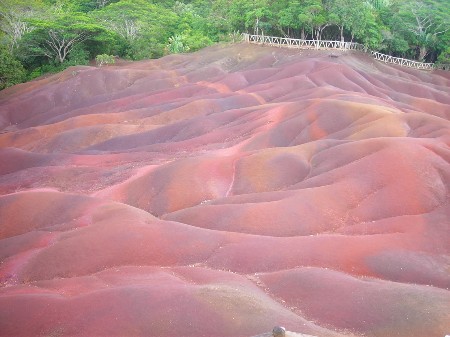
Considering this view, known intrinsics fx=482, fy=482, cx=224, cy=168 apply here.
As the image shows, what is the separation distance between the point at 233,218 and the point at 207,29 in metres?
48.5

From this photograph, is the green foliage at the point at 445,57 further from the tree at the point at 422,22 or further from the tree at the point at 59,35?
the tree at the point at 59,35

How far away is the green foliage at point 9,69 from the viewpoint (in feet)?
170

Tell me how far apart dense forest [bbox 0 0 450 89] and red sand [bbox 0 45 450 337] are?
1217 centimetres

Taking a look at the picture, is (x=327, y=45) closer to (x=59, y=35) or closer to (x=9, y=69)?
(x=59, y=35)

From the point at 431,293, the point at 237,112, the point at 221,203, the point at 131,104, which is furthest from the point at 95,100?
the point at 431,293

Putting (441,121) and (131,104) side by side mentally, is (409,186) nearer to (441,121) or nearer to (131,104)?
(441,121)

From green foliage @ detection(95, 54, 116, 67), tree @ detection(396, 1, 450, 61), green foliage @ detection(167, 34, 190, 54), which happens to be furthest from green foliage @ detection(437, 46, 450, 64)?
green foliage @ detection(95, 54, 116, 67)

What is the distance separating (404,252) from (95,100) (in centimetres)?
3676

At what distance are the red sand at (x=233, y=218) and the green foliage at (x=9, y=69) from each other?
12766 mm

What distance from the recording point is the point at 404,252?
19.4 meters

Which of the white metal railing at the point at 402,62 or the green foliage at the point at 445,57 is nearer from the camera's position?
the green foliage at the point at 445,57

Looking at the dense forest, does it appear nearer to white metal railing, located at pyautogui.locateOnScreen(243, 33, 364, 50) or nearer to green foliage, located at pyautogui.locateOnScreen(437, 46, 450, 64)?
green foliage, located at pyautogui.locateOnScreen(437, 46, 450, 64)

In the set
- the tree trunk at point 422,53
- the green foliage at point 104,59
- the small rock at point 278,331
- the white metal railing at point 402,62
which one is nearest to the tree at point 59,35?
the green foliage at point 104,59

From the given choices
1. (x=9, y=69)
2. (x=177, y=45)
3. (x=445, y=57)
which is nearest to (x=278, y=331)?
(x=9, y=69)
